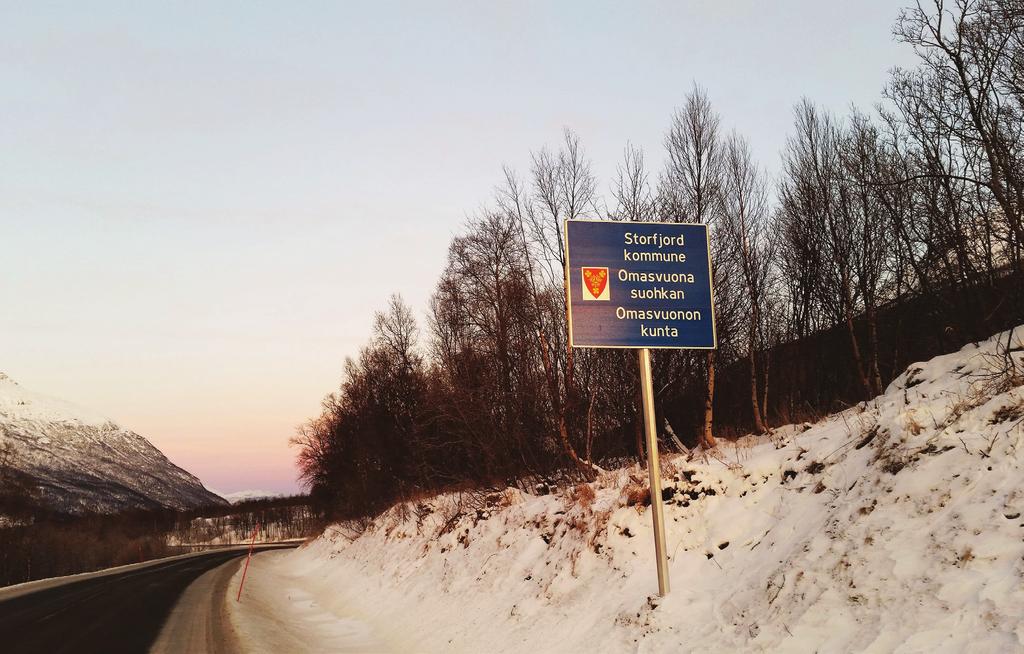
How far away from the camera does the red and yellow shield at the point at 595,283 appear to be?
8703 millimetres

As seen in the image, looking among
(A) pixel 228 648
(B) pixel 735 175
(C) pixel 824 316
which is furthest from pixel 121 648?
(C) pixel 824 316

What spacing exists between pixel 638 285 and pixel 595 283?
644 mm

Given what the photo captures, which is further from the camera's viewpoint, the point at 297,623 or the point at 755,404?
the point at 755,404

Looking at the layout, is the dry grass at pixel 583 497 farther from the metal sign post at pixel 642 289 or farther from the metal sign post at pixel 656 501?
the metal sign post at pixel 656 501

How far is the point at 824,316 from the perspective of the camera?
3080cm

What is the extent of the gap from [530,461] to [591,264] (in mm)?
13262

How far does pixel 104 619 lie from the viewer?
14703mm

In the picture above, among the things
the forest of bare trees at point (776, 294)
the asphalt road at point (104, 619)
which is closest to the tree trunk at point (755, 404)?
the forest of bare trees at point (776, 294)

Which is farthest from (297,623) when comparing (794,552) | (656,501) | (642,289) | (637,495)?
(794,552)

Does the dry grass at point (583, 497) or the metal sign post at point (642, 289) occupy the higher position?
the metal sign post at point (642, 289)

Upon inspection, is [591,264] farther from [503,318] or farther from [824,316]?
[824,316]

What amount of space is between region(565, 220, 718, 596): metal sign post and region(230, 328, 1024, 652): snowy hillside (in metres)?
1.17

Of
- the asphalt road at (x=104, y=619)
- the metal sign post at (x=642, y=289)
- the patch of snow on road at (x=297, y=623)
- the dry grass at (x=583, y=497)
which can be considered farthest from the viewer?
the patch of snow on road at (x=297, y=623)

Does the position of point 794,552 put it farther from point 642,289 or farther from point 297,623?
point 297,623
